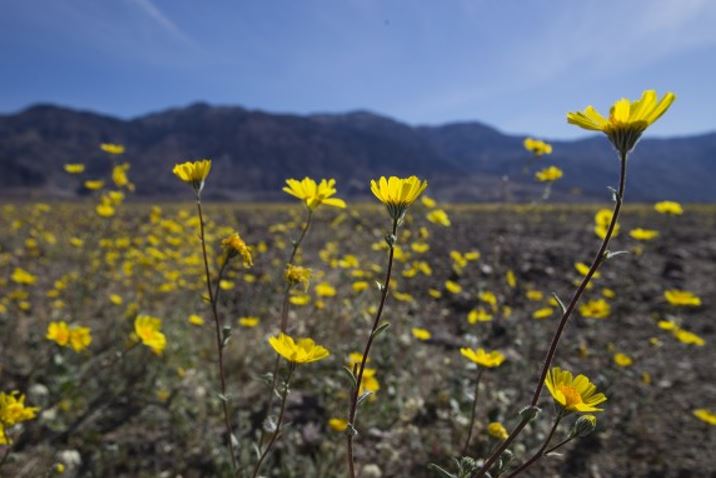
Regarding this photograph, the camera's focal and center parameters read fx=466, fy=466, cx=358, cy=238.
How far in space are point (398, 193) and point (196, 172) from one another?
84 centimetres

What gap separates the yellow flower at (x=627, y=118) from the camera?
1.26 metres

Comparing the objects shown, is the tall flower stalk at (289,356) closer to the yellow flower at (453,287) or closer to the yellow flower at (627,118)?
the yellow flower at (627,118)

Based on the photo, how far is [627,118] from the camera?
129 cm

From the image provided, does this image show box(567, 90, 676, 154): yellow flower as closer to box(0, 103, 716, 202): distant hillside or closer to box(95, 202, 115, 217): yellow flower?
box(95, 202, 115, 217): yellow flower

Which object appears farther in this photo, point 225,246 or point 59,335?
point 59,335

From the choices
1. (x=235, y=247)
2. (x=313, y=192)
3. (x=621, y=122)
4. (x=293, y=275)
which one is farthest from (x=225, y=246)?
(x=621, y=122)

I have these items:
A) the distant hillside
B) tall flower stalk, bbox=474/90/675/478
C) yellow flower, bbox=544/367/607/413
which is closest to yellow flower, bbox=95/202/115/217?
yellow flower, bbox=544/367/607/413

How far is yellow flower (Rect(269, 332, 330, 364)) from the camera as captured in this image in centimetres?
169

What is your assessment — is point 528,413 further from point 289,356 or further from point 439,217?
point 439,217

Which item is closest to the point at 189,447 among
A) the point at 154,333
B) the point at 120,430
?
the point at 120,430

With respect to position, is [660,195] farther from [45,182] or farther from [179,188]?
[45,182]

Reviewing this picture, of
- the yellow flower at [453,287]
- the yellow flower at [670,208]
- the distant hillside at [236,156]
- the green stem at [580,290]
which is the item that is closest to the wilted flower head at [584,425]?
the green stem at [580,290]

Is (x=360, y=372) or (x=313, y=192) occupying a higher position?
(x=313, y=192)

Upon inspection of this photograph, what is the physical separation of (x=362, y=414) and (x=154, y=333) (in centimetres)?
165
